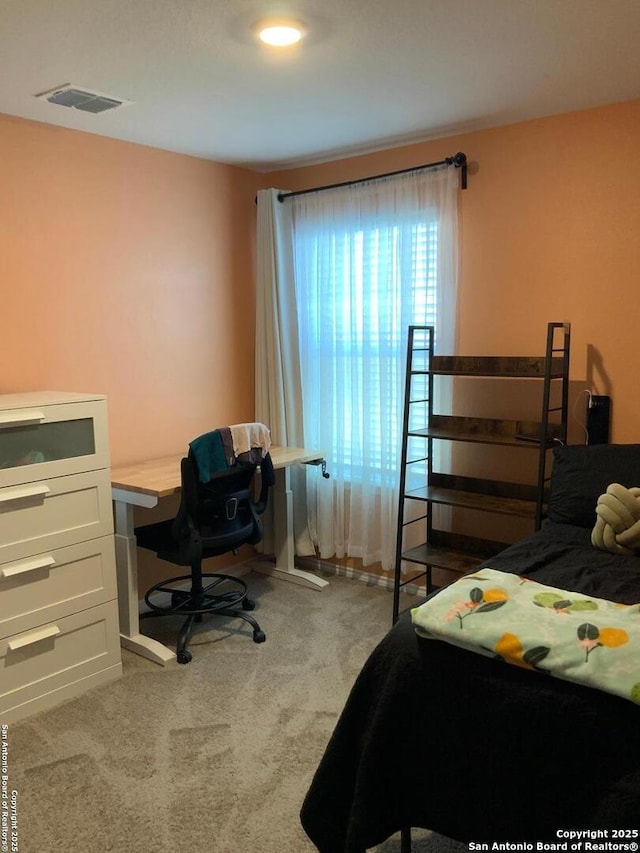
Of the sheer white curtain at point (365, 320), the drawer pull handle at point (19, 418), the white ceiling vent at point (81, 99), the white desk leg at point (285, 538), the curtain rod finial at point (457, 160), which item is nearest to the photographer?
the drawer pull handle at point (19, 418)

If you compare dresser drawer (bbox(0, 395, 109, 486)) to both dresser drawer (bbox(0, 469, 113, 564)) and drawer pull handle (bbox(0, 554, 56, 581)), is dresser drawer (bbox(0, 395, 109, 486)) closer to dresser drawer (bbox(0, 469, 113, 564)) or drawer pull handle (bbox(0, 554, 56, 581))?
dresser drawer (bbox(0, 469, 113, 564))

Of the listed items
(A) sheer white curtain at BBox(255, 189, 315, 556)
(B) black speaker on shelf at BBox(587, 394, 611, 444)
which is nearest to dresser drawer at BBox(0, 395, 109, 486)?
(A) sheer white curtain at BBox(255, 189, 315, 556)

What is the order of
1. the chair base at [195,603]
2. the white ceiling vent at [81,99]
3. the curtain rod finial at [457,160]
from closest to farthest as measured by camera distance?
1. the white ceiling vent at [81,99]
2. the chair base at [195,603]
3. the curtain rod finial at [457,160]

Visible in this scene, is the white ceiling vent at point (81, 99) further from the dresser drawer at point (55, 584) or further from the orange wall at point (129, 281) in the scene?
the dresser drawer at point (55, 584)

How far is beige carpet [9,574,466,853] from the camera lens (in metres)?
1.96

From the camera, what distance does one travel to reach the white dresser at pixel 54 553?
2.49 meters

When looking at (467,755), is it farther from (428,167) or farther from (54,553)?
(428,167)

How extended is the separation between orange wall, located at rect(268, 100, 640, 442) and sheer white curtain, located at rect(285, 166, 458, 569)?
136 mm

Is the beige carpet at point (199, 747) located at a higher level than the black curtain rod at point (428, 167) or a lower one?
lower

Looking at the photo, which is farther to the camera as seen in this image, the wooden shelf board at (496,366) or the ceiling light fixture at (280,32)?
the wooden shelf board at (496,366)

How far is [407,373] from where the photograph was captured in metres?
3.20

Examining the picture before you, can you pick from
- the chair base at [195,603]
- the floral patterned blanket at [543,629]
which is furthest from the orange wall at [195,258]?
the floral patterned blanket at [543,629]

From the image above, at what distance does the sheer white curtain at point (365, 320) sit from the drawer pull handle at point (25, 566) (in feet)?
5.69

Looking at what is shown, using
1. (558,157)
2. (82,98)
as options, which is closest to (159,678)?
(82,98)
